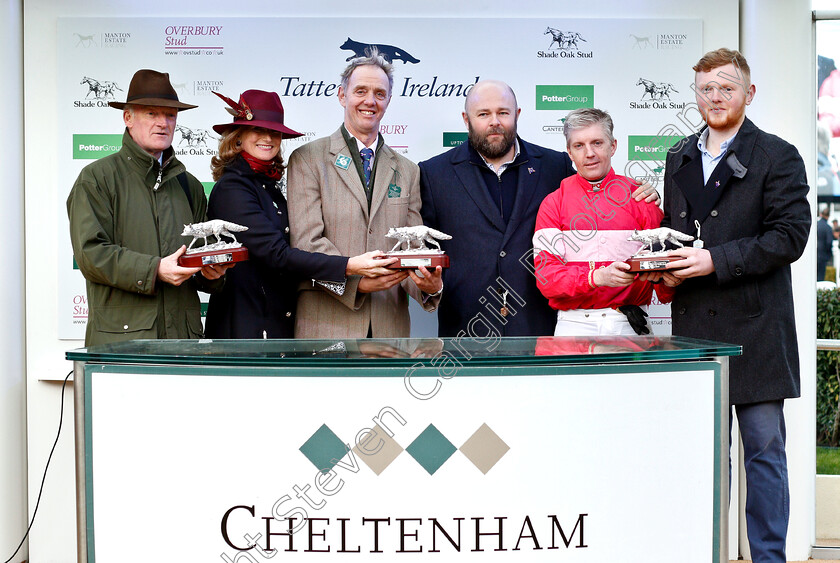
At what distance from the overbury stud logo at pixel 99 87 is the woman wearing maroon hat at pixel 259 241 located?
103 cm

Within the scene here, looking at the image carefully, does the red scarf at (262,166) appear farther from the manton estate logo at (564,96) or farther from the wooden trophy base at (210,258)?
the manton estate logo at (564,96)

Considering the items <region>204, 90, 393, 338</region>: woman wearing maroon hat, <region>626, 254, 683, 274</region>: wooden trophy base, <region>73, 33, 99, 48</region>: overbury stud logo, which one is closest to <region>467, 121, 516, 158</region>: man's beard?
<region>204, 90, 393, 338</region>: woman wearing maroon hat

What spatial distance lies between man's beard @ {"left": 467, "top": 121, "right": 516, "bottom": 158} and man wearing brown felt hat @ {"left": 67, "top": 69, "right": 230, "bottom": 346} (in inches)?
55.0

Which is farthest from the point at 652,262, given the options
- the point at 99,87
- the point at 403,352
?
the point at 99,87

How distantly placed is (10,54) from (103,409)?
2798 millimetres

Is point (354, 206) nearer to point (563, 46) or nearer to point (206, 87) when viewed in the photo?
point (206, 87)

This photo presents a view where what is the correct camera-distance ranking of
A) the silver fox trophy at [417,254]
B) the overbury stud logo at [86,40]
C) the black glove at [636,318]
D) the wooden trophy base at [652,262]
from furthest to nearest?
1. the overbury stud logo at [86,40]
2. the black glove at [636,318]
3. the silver fox trophy at [417,254]
4. the wooden trophy base at [652,262]

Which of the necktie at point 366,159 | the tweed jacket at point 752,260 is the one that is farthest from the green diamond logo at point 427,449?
the necktie at point 366,159

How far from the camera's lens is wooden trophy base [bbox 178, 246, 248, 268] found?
10.4ft

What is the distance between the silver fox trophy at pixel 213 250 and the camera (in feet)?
10.4

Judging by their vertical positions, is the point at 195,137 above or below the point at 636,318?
above

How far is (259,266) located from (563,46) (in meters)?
2.14

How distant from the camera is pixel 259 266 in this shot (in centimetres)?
358

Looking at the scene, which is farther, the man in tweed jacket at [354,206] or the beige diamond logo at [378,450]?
the man in tweed jacket at [354,206]
